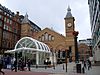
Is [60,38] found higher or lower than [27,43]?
higher

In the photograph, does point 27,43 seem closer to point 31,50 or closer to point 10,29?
point 31,50

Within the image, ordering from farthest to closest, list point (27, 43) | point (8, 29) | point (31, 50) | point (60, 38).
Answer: point (8, 29) → point (60, 38) → point (27, 43) → point (31, 50)

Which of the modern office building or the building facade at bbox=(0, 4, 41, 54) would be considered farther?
the building facade at bbox=(0, 4, 41, 54)

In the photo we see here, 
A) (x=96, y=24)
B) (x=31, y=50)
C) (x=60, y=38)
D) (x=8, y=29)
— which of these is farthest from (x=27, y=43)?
(x=8, y=29)

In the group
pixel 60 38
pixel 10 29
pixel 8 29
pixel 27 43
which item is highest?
pixel 10 29

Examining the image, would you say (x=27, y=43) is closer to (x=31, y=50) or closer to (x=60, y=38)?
(x=31, y=50)

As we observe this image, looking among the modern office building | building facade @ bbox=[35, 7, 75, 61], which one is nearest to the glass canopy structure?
the modern office building

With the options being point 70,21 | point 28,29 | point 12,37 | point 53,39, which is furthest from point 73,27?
point 12,37

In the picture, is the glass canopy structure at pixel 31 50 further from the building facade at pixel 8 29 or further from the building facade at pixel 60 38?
the building facade at pixel 8 29

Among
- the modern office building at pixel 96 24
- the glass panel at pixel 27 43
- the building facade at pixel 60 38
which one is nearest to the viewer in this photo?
the modern office building at pixel 96 24

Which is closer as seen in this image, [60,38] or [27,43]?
[27,43]

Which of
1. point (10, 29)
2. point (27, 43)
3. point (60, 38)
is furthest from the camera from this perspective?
point (10, 29)

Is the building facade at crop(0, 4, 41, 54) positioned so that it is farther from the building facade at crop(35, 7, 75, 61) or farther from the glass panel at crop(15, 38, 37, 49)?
the glass panel at crop(15, 38, 37, 49)

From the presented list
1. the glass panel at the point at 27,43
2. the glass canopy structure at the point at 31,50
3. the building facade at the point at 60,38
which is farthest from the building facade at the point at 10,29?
the glass canopy structure at the point at 31,50
